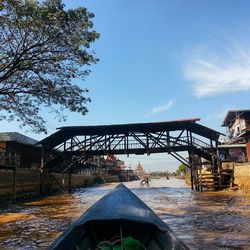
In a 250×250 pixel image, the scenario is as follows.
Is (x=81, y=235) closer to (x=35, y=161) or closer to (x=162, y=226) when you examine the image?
(x=162, y=226)

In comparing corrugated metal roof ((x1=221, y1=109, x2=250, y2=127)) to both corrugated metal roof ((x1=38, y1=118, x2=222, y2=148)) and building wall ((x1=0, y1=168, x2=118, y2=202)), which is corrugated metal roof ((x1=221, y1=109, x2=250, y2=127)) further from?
building wall ((x1=0, y1=168, x2=118, y2=202))

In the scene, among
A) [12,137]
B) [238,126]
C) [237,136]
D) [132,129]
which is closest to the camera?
[132,129]

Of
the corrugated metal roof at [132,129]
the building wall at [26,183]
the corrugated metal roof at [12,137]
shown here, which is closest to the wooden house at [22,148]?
the corrugated metal roof at [12,137]

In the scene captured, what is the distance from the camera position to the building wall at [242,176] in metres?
25.0

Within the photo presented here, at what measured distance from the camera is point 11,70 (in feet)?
49.4

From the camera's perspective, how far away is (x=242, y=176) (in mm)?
26266

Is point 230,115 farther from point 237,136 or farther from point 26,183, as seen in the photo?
point 26,183

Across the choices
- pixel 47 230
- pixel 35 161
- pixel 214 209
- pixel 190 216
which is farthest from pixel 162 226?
pixel 35 161

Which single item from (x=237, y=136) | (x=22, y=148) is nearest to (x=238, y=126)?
(x=237, y=136)

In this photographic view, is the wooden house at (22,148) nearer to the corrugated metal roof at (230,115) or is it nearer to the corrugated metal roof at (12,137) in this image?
the corrugated metal roof at (12,137)

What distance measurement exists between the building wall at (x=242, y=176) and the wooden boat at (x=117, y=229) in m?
20.6

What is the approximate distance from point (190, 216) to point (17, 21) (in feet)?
36.4

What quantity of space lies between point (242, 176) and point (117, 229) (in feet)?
73.5

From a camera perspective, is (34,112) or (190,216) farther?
(34,112)
